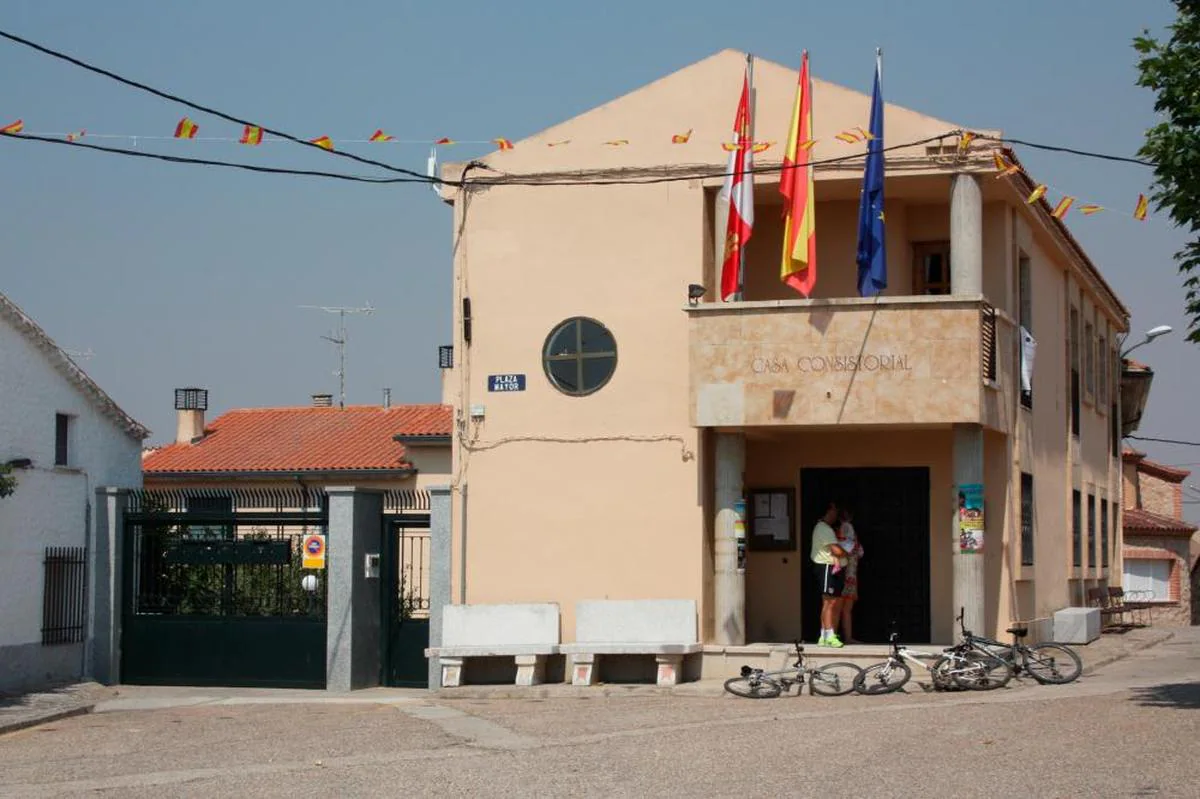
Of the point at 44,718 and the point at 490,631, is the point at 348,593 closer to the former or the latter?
the point at 490,631

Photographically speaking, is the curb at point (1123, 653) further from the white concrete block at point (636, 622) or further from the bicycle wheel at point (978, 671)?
the white concrete block at point (636, 622)

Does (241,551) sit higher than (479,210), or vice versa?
(479,210)

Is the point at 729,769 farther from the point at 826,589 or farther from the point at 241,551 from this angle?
the point at 241,551

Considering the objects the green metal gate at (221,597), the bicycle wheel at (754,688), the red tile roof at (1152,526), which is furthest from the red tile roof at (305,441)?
the bicycle wheel at (754,688)

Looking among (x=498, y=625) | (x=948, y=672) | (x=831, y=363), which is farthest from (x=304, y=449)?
(x=948, y=672)

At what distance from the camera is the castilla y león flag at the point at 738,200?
67.1 feet

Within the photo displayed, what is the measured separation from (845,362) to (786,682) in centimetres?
399

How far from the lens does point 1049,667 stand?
18.2 m

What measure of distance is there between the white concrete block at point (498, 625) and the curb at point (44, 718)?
4.32 m

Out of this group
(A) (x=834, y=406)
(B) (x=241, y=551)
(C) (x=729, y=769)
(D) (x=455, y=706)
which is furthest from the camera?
(B) (x=241, y=551)

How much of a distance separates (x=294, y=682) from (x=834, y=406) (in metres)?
7.62

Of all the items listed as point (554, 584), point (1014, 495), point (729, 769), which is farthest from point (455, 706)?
point (1014, 495)

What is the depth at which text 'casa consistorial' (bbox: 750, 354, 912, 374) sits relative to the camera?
19.5 m

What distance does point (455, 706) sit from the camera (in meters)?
18.6
